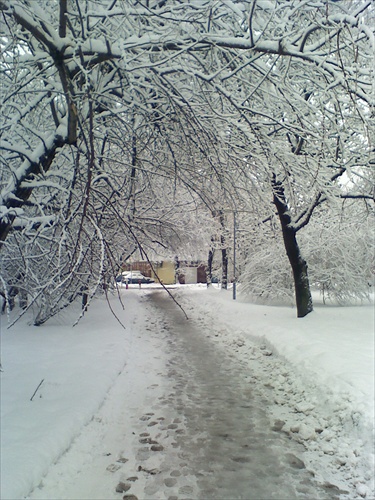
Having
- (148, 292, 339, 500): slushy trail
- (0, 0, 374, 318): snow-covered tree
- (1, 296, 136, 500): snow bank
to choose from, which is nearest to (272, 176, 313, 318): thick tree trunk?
(148, 292, 339, 500): slushy trail

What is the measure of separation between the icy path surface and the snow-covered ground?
1.5 inches

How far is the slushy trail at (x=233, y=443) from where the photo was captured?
3.90 m

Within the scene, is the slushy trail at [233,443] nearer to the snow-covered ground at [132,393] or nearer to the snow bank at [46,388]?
the snow-covered ground at [132,393]

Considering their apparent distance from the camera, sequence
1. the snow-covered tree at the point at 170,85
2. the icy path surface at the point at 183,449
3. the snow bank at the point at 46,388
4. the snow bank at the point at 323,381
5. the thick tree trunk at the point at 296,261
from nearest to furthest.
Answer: the snow-covered tree at the point at 170,85, the icy path surface at the point at 183,449, the snow bank at the point at 46,388, the snow bank at the point at 323,381, the thick tree trunk at the point at 296,261

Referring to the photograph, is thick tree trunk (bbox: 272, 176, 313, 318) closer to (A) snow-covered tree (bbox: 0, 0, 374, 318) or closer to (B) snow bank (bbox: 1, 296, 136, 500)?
(B) snow bank (bbox: 1, 296, 136, 500)

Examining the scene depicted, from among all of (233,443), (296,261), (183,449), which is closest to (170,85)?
(183,449)

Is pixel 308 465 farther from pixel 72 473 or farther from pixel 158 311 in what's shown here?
pixel 158 311

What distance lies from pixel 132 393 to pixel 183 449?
2.39 m

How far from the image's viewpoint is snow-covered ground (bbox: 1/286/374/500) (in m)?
4.19

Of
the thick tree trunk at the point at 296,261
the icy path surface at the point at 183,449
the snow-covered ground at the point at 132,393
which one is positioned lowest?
the icy path surface at the point at 183,449

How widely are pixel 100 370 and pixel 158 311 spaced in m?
12.1

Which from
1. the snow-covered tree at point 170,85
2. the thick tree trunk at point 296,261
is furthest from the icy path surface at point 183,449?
the thick tree trunk at point 296,261

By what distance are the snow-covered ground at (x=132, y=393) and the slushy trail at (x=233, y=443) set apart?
8.3 inches

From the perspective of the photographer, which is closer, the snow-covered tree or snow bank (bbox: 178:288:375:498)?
the snow-covered tree
